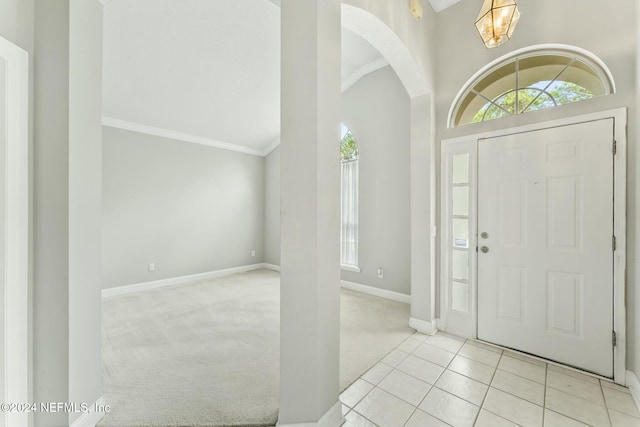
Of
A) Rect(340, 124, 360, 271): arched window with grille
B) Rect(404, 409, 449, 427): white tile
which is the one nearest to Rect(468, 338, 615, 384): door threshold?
Rect(404, 409, 449, 427): white tile

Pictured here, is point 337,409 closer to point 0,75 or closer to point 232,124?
point 0,75

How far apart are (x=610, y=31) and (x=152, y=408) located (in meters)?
4.16

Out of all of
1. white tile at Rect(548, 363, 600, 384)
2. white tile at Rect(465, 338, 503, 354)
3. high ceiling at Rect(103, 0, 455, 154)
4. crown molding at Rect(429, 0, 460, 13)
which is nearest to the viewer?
white tile at Rect(548, 363, 600, 384)

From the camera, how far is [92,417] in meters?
1.46

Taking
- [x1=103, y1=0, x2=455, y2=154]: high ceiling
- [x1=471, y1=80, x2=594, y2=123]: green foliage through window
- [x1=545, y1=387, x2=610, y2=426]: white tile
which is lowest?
[x1=545, y1=387, x2=610, y2=426]: white tile

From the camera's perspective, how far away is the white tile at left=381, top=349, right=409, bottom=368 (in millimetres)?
2117

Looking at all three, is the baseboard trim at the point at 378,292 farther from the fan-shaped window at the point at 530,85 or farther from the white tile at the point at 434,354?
the fan-shaped window at the point at 530,85

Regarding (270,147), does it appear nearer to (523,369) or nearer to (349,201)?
(349,201)

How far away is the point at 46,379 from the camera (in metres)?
1.33

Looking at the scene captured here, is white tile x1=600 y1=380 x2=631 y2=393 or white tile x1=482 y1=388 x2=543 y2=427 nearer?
white tile x1=482 y1=388 x2=543 y2=427

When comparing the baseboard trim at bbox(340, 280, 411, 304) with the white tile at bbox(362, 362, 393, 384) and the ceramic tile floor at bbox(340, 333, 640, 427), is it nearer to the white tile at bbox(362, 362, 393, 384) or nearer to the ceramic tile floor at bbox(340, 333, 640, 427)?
the ceramic tile floor at bbox(340, 333, 640, 427)

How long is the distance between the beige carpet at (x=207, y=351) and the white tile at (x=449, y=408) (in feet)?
1.71

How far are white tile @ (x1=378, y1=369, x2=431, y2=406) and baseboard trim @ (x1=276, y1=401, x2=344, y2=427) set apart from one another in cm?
46

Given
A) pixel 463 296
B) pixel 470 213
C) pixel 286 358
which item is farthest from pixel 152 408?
pixel 470 213
